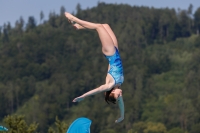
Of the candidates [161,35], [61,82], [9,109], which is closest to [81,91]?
[61,82]

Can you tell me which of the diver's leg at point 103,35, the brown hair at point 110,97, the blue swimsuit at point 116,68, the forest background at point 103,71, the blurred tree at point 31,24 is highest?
the diver's leg at point 103,35

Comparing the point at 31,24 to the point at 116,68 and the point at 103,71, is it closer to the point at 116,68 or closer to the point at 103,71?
the point at 103,71

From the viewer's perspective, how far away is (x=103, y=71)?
158m

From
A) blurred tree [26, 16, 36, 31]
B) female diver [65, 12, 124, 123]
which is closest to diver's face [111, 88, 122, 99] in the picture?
female diver [65, 12, 124, 123]

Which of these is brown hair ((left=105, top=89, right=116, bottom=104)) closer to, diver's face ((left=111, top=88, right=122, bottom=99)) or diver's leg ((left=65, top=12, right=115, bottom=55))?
diver's face ((left=111, top=88, right=122, bottom=99))

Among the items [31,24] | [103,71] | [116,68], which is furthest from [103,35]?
[31,24]

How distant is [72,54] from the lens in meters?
178

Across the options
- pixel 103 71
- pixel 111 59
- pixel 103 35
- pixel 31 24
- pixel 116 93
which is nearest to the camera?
pixel 116 93

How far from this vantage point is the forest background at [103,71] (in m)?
138

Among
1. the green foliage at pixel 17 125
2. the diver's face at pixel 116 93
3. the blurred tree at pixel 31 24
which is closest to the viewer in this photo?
the diver's face at pixel 116 93

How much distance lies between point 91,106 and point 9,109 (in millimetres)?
18457

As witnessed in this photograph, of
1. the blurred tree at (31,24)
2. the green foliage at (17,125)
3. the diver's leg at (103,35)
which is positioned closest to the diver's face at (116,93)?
the diver's leg at (103,35)

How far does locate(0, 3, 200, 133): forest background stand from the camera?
138 m

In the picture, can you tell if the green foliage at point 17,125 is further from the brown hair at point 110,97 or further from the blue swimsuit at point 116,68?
the blue swimsuit at point 116,68
